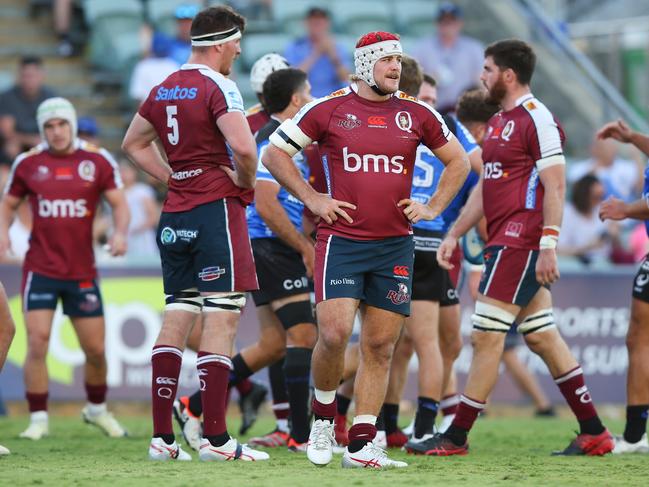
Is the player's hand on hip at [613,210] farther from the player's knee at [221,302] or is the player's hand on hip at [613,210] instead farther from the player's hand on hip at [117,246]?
the player's hand on hip at [117,246]

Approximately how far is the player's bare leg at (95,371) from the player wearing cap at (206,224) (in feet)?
8.88

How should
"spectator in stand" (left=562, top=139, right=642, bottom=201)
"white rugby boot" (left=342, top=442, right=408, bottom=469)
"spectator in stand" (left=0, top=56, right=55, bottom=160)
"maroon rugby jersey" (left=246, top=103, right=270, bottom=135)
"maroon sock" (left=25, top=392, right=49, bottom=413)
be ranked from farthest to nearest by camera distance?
"spectator in stand" (left=562, top=139, right=642, bottom=201)
"spectator in stand" (left=0, top=56, right=55, bottom=160)
"maroon sock" (left=25, top=392, right=49, bottom=413)
"maroon rugby jersey" (left=246, top=103, right=270, bottom=135)
"white rugby boot" (left=342, top=442, right=408, bottom=469)

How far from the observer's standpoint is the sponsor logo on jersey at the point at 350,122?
304 inches

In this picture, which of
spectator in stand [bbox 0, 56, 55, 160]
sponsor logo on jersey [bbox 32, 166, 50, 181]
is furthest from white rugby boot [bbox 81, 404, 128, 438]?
spectator in stand [bbox 0, 56, 55, 160]

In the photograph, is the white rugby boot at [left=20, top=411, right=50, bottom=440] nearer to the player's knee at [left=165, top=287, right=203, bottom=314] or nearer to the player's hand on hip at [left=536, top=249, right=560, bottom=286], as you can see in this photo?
the player's knee at [left=165, top=287, right=203, bottom=314]

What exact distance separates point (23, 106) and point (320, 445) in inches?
382

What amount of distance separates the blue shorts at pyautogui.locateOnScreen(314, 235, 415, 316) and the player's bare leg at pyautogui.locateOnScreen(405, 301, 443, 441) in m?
1.62

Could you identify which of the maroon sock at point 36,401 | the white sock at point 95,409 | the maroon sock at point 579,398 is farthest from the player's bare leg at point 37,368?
the maroon sock at point 579,398

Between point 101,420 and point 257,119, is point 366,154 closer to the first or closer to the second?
point 257,119

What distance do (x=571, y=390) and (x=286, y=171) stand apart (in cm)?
262

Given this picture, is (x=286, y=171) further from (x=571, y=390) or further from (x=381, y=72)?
(x=571, y=390)

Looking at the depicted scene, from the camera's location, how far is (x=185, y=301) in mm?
8281

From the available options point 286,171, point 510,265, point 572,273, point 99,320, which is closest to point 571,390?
point 510,265

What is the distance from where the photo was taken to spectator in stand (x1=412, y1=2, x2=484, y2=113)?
54.6 ft
